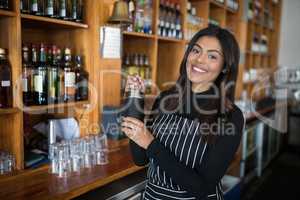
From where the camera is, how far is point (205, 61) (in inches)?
47.6

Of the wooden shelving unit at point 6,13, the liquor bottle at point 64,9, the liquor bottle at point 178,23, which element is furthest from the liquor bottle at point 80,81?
the liquor bottle at point 178,23

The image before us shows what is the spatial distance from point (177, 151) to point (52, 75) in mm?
765

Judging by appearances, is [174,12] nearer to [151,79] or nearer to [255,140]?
[151,79]

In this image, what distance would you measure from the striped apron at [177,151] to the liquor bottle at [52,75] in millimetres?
578

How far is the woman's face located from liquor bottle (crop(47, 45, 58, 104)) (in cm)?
71

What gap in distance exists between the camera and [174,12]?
2336 mm

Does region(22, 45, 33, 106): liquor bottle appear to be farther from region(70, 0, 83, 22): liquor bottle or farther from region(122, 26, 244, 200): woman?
region(122, 26, 244, 200): woman

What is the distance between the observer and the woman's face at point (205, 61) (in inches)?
47.6

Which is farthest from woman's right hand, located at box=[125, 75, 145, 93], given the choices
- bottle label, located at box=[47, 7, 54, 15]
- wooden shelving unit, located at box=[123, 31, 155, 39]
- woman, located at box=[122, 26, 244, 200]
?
wooden shelving unit, located at box=[123, 31, 155, 39]

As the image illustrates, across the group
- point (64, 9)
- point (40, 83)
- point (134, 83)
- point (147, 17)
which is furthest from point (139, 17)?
point (134, 83)

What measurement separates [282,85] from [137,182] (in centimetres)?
395

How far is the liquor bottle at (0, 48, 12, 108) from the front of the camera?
127 cm

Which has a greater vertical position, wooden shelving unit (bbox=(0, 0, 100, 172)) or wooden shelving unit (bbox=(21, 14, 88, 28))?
wooden shelving unit (bbox=(21, 14, 88, 28))

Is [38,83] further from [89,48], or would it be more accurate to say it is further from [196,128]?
[196,128]
